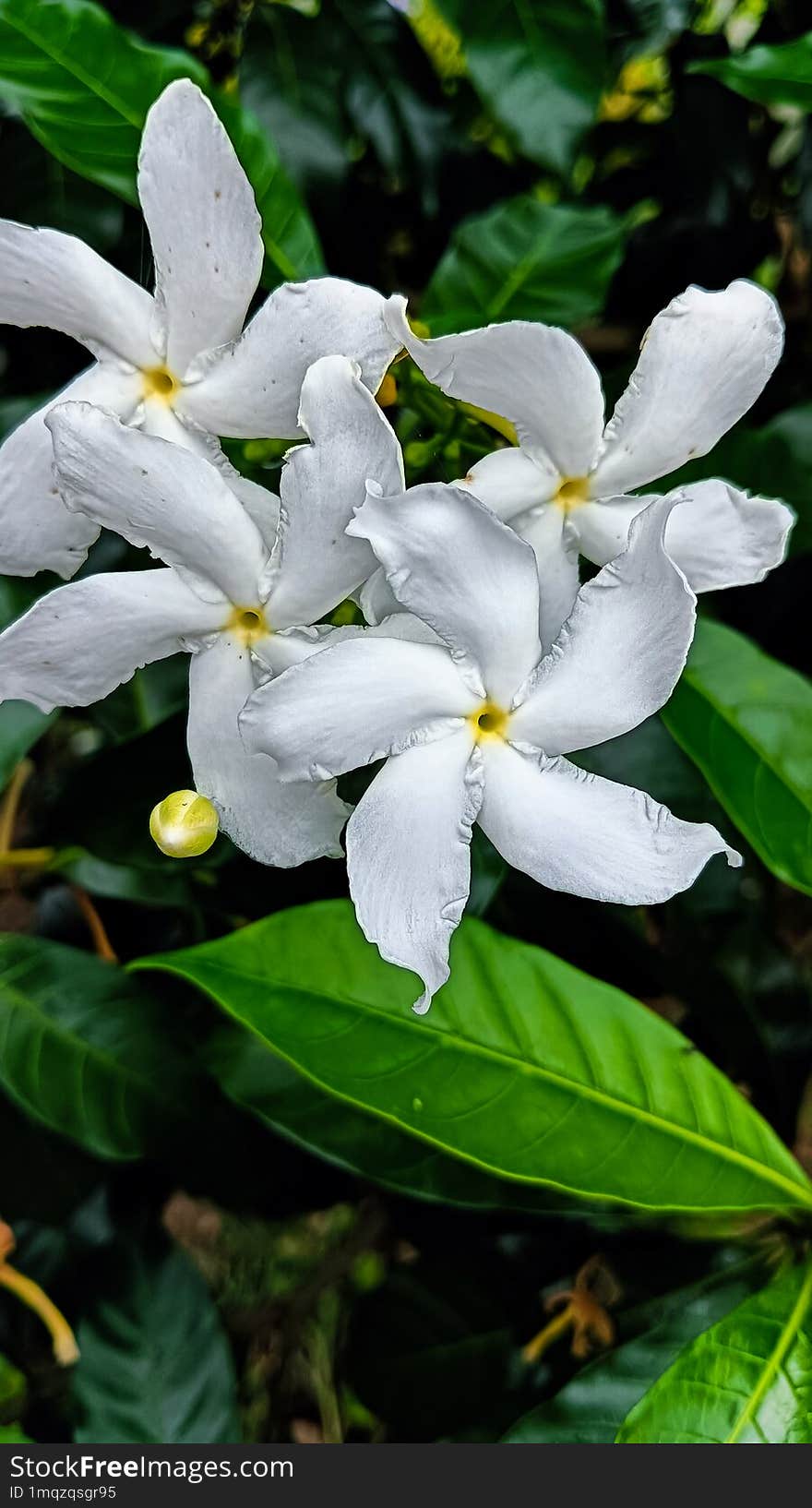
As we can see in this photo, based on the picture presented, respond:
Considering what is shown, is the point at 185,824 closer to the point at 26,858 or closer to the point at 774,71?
the point at 26,858

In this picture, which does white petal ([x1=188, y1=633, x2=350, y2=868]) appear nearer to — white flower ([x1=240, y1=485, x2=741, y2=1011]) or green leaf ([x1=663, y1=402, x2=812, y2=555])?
white flower ([x1=240, y1=485, x2=741, y2=1011])

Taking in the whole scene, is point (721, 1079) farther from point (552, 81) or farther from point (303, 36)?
point (303, 36)

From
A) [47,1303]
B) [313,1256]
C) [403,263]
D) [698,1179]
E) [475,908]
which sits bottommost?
[313,1256]

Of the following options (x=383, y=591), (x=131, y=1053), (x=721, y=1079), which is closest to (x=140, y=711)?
(x=131, y=1053)

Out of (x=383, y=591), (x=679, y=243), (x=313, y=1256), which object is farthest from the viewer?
(x=313, y=1256)

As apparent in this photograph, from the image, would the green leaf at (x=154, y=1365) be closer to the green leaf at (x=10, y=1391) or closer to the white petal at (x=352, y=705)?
the green leaf at (x=10, y=1391)
